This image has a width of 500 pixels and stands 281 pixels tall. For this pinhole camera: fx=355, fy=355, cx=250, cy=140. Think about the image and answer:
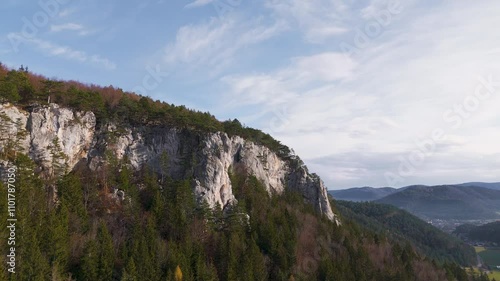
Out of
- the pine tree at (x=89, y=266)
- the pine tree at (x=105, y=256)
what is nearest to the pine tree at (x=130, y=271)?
the pine tree at (x=105, y=256)

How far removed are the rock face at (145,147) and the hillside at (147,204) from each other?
9.5 inches

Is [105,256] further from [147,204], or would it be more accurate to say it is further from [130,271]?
Answer: [147,204]

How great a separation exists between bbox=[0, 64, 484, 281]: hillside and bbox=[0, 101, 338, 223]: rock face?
9.5 inches

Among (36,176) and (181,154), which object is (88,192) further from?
(181,154)

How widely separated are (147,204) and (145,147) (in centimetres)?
1735

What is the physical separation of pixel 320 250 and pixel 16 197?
61.3 meters

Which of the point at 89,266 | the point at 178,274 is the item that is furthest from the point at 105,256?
the point at 178,274

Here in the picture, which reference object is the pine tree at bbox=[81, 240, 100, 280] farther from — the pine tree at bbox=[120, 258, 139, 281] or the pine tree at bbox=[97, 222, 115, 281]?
the pine tree at bbox=[120, 258, 139, 281]

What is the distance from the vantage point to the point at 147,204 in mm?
70688

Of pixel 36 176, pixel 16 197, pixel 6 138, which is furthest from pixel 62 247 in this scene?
pixel 6 138

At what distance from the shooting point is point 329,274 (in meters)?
70.2

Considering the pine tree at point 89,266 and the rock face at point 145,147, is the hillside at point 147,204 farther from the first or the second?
the rock face at point 145,147

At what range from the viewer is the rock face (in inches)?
2516

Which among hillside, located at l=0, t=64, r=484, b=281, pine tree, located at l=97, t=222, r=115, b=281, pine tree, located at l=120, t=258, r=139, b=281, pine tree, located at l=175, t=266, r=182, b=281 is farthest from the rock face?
pine tree, located at l=120, t=258, r=139, b=281
